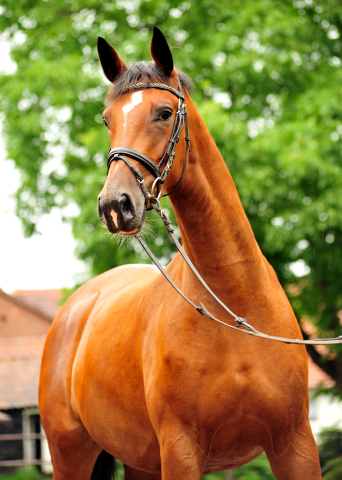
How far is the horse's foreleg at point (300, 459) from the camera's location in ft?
9.04

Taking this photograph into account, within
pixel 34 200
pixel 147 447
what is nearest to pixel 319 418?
pixel 34 200

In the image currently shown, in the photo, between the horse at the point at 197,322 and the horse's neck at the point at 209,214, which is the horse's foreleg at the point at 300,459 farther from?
the horse's neck at the point at 209,214

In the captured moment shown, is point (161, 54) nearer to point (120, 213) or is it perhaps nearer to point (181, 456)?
point (120, 213)

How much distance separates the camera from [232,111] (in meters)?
8.98

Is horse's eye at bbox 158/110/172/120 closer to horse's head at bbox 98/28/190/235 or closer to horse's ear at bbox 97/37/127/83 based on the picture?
→ horse's head at bbox 98/28/190/235

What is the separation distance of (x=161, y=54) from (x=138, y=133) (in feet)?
1.48

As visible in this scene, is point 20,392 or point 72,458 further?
point 20,392

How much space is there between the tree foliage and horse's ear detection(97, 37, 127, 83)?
427 centimetres

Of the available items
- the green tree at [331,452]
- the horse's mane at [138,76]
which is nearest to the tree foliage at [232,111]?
the green tree at [331,452]

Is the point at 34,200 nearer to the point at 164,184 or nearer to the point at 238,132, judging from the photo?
the point at 238,132

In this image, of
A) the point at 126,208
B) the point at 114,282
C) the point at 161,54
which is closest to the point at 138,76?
the point at 161,54

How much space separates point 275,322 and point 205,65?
706 centimetres

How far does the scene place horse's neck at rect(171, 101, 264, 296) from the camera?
2.72 m

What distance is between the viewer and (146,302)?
3258 millimetres
